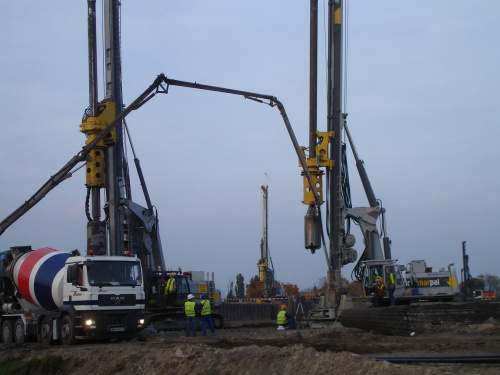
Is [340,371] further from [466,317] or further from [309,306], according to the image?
[309,306]

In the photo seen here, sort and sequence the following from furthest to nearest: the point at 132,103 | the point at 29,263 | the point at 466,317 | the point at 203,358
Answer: the point at 132,103, the point at 29,263, the point at 466,317, the point at 203,358

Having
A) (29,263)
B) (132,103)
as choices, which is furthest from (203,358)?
(132,103)

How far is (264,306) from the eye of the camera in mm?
41562

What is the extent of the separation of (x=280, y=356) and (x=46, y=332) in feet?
39.2

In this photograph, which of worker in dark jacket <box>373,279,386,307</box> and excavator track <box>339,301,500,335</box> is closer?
excavator track <box>339,301,500,335</box>

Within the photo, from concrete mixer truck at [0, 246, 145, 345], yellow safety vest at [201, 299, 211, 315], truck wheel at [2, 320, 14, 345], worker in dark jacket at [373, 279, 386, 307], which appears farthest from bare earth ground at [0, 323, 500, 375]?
worker in dark jacket at [373, 279, 386, 307]

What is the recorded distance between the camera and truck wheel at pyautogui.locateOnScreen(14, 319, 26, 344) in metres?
23.9

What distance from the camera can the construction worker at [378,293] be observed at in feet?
87.4

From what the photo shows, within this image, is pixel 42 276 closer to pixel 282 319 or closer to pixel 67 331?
pixel 67 331

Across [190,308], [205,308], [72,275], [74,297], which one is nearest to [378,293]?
[205,308]

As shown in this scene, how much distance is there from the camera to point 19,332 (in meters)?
24.2

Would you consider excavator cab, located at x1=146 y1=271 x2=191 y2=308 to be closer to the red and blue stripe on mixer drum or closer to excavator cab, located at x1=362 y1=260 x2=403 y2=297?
the red and blue stripe on mixer drum

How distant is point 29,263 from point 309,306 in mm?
19818

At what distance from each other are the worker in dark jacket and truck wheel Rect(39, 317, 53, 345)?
11.9m
